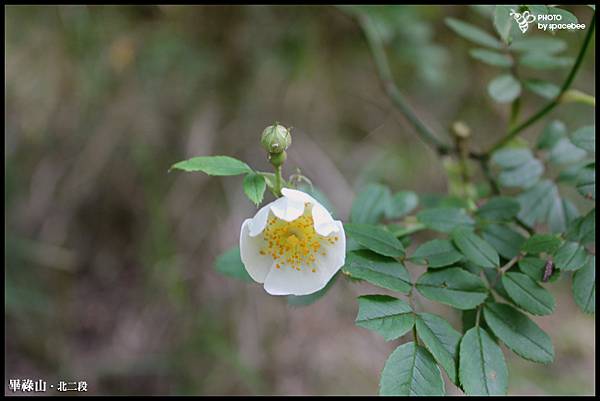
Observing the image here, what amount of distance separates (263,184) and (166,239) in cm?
154

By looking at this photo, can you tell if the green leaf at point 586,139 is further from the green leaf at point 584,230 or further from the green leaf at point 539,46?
the green leaf at point 539,46

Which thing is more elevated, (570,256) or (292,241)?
(292,241)

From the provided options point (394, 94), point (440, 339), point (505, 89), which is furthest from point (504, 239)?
point (394, 94)

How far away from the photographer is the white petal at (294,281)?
2.60ft

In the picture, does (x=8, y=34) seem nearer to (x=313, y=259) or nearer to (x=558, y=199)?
(x=313, y=259)

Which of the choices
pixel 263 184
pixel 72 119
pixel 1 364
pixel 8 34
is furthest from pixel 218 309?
pixel 263 184

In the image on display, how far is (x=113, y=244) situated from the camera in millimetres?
2387

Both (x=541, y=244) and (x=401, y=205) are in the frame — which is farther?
(x=401, y=205)

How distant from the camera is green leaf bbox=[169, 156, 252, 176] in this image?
2.36 ft

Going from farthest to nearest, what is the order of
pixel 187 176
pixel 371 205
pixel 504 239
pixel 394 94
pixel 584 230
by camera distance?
pixel 187 176
pixel 394 94
pixel 371 205
pixel 504 239
pixel 584 230

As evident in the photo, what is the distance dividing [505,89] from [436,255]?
1.55 ft

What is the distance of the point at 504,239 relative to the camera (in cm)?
92

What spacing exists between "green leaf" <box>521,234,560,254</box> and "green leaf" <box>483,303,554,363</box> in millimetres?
98

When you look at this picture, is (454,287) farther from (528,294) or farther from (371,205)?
(371,205)
